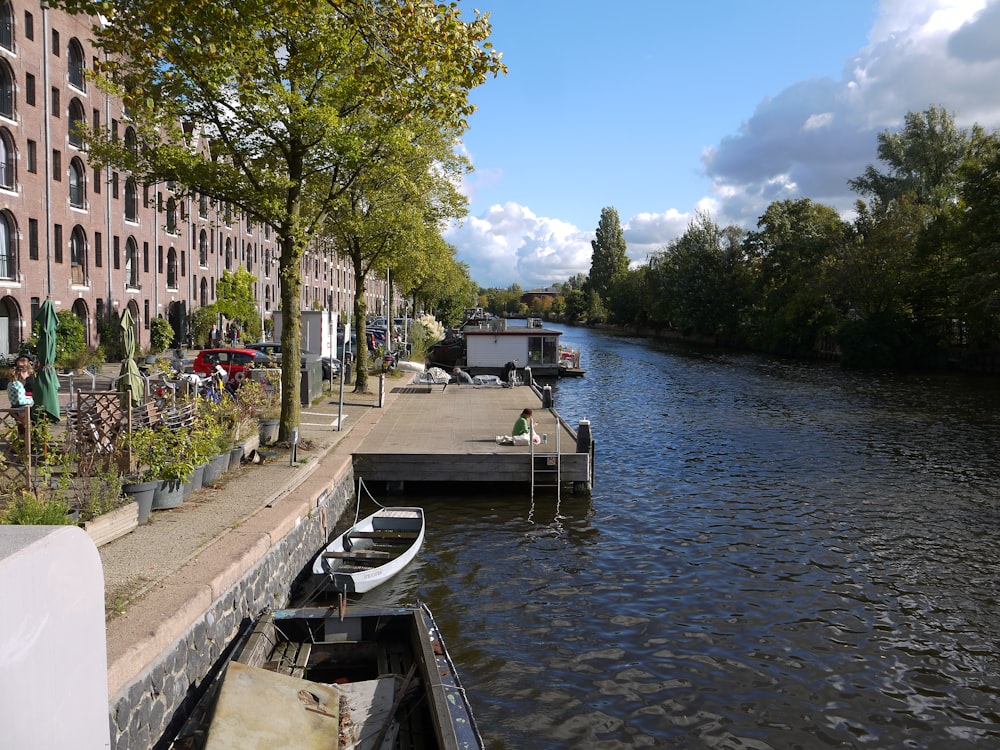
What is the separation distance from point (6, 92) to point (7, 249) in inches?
266

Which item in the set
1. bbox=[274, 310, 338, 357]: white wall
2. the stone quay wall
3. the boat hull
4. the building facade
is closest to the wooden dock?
bbox=[274, 310, 338, 357]: white wall

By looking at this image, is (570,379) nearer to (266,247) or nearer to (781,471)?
(781,471)

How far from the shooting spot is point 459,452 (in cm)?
1864

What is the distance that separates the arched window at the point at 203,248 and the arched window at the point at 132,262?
9.58 m

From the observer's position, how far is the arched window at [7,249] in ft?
113

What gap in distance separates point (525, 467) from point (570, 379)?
111 feet

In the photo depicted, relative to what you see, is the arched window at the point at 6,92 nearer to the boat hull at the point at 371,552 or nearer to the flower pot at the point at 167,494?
the flower pot at the point at 167,494

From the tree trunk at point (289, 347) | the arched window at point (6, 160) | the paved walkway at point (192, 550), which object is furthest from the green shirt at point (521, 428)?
the arched window at point (6, 160)

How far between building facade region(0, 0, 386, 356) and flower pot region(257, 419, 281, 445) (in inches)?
450

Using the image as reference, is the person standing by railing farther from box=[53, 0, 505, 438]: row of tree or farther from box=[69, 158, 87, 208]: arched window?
box=[69, 158, 87, 208]: arched window

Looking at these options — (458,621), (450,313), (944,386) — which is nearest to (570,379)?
(944,386)

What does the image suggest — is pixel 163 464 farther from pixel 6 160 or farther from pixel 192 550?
pixel 6 160

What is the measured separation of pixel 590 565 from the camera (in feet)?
47.2

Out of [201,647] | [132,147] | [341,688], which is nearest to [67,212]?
[132,147]
